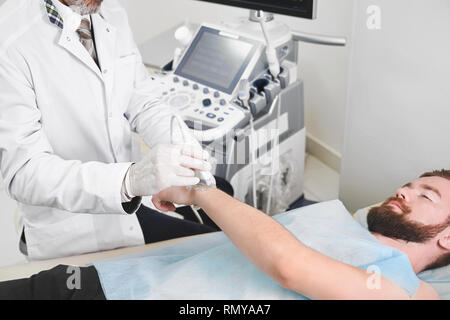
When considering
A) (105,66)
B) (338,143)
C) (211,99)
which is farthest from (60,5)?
(338,143)

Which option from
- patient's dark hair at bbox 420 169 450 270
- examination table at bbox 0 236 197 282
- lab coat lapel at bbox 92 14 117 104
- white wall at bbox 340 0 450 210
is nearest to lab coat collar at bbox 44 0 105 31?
lab coat lapel at bbox 92 14 117 104

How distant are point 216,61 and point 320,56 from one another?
2.77 ft

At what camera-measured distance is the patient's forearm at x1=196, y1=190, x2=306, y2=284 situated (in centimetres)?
111

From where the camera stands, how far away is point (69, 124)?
140 centimetres

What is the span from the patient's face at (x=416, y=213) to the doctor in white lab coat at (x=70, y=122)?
27.7 inches

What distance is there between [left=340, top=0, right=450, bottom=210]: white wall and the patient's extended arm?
0.52 metres

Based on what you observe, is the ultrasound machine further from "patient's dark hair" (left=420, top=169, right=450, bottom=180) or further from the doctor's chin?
"patient's dark hair" (left=420, top=169, right=450, bottom=180)

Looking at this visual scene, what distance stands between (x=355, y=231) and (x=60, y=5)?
1000 mm

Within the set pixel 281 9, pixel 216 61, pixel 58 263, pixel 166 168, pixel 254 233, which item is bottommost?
pixel 58 263

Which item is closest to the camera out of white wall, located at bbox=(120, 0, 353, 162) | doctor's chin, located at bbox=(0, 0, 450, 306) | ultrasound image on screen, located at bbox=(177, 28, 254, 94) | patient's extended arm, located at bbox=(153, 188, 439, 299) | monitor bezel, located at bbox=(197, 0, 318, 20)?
patient's extended arm, located at bbox=(153, 188, 439, 299)

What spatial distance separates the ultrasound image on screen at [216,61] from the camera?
76.1 inches

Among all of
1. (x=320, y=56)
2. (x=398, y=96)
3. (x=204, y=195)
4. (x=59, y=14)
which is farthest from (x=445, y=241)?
(x=320, y=56)

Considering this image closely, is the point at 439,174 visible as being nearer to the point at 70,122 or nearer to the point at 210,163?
the point at 210,163
